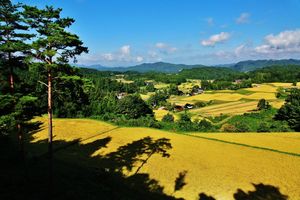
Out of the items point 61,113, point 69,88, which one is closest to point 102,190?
point 69,88

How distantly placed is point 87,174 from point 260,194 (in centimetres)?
1554

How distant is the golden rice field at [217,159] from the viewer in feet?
83.7

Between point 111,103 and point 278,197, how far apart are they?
82243 millimetres

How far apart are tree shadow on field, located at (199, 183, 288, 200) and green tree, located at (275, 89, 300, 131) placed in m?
44.7

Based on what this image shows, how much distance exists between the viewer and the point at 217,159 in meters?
32.8

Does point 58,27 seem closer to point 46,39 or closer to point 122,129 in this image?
point 46,39

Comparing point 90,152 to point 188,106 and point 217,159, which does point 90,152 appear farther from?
point 188,106

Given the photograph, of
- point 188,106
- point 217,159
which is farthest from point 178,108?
point 217,159

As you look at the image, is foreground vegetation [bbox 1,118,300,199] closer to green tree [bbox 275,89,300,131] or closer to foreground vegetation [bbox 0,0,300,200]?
foreground vegetation [bbox 0,0,300,200]

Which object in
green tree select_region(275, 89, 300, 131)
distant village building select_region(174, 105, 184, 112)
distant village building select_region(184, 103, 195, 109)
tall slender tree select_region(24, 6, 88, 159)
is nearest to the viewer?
tall slender tree select_region(24, 6, 88, 159)

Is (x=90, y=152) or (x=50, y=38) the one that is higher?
(x=50, y=38)

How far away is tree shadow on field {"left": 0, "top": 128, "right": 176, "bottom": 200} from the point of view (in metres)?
20.2

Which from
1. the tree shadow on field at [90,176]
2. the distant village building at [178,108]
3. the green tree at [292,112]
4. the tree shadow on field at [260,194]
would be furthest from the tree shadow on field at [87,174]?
the distant village building at [178,108]

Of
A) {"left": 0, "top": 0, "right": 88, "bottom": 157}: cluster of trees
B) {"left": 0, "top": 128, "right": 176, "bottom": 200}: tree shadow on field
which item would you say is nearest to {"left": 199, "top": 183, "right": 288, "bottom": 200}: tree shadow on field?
{"left": 0, "top": 128, "right": 176, "bottom": 200}: tree shadow on field
